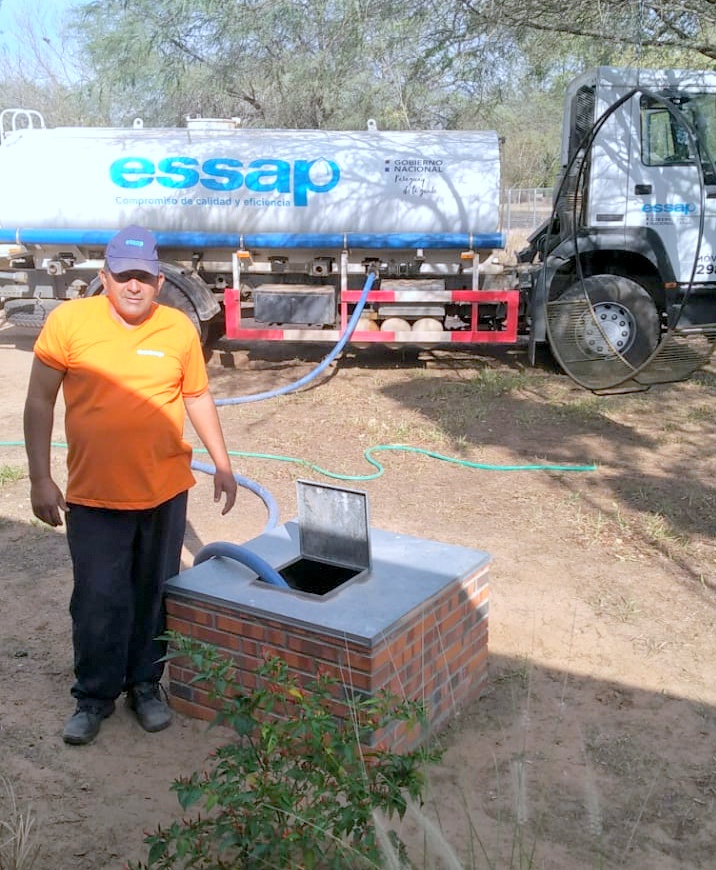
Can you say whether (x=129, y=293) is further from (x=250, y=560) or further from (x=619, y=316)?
(x=619, y=316)

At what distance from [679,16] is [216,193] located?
4.74 metres

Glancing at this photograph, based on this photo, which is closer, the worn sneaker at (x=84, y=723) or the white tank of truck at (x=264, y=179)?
the worn sneaker at (x=84, y=723)

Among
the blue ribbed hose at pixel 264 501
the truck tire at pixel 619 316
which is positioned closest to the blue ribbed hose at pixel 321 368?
the blue ribbed hose at pixel 264 501

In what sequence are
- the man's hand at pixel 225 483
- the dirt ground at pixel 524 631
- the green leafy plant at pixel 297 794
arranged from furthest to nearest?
the man's hand at pixel 225 483 → the dirt ground at pixel 524 631 → the green leafy plant at pixel 297 794

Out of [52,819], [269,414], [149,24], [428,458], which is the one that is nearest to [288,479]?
[428,458]

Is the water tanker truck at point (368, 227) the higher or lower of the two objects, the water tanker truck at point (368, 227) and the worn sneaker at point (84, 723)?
the higher

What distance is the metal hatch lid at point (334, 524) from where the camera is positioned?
321 centimetres

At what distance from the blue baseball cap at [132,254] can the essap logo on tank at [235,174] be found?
6517 millimetres

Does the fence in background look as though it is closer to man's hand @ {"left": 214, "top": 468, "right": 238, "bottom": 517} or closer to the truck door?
the truck door

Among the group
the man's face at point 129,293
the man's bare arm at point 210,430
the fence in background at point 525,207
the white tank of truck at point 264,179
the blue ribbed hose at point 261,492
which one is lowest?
the blue ribbed hose at point 261,492

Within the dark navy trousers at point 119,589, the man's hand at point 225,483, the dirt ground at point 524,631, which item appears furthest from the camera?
the man's hand at point 225,483

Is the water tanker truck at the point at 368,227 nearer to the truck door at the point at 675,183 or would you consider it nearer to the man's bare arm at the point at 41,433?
the truck door at the point at 675,183

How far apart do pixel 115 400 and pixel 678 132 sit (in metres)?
7.28

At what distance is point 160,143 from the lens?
30.7 feet
